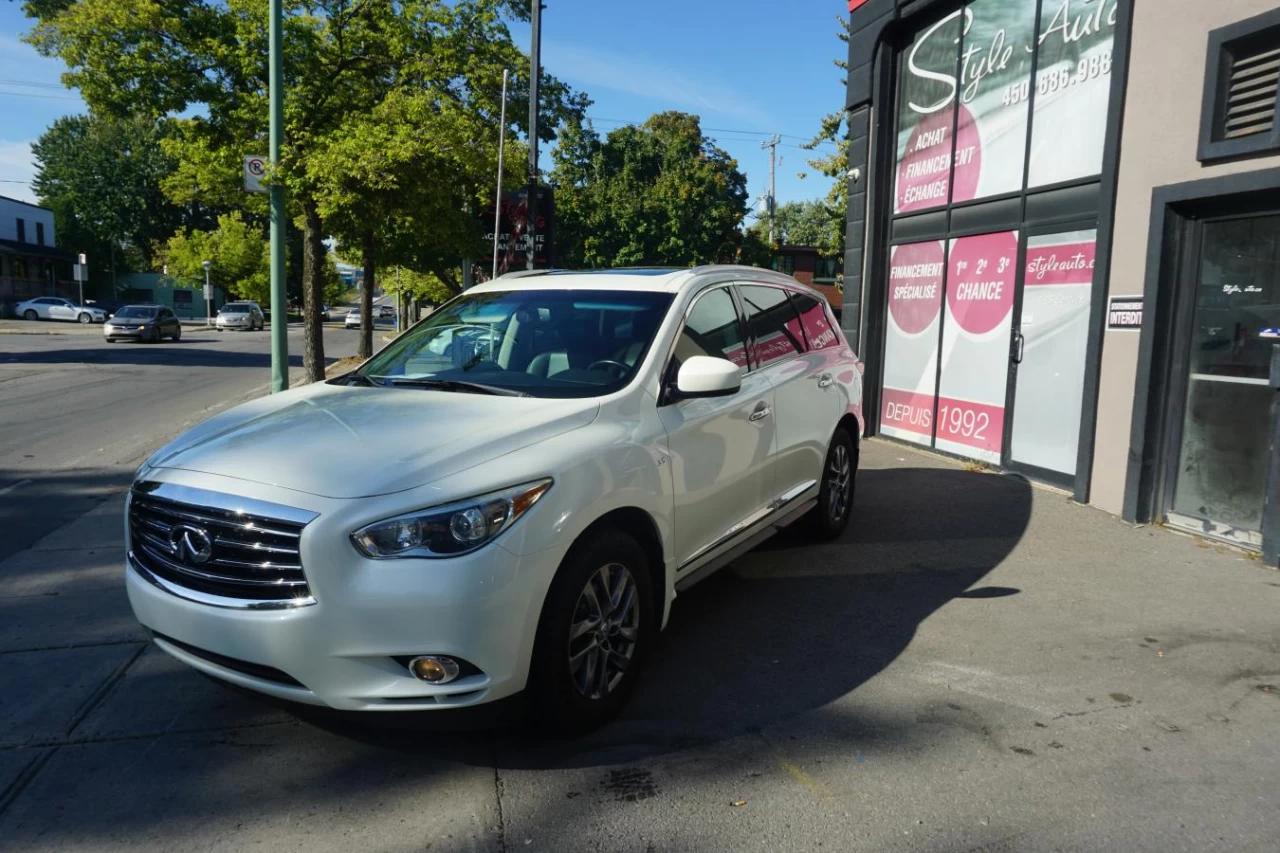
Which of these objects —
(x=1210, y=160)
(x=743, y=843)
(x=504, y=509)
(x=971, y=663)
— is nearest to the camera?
(x=743, y=843)

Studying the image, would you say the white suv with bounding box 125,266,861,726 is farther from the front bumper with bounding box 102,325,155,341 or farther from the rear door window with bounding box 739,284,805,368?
the front bumper with bounding box 102,325,155,341

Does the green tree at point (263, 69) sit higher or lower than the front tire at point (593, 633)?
higher

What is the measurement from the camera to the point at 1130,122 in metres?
6.98

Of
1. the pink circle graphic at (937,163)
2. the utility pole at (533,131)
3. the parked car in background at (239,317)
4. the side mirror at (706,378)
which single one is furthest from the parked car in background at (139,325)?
the side mirror at (706,378)

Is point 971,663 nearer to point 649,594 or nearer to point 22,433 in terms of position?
point 649,594

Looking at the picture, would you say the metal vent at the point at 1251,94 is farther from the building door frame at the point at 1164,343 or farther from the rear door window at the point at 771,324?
the rear door window at the point at 771,324

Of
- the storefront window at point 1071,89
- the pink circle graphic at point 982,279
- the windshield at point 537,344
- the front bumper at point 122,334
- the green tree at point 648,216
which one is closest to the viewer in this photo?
the windshield at point 537,344

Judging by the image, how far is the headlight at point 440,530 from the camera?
2.85 meters

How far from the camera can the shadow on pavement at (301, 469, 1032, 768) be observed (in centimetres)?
341

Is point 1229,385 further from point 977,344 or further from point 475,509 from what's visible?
point 475,509

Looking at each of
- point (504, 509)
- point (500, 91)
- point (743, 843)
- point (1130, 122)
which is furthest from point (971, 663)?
point (500, 91)

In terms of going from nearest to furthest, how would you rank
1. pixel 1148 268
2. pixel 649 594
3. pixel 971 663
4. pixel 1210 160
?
pixel 649 594 → pixel 971 663 → pixel 1210 160 → pixel 1148 268

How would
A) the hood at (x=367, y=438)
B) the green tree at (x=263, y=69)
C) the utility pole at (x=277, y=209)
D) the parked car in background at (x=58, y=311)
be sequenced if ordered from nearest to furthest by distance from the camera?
1. the hood at (x=367, y=438)
2. the utility pole at (x=277, y=209)
3. the green tree at (x=263, y=69)
4. the parked car in background at (x=58, y=311)

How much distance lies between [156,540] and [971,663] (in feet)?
11.5
